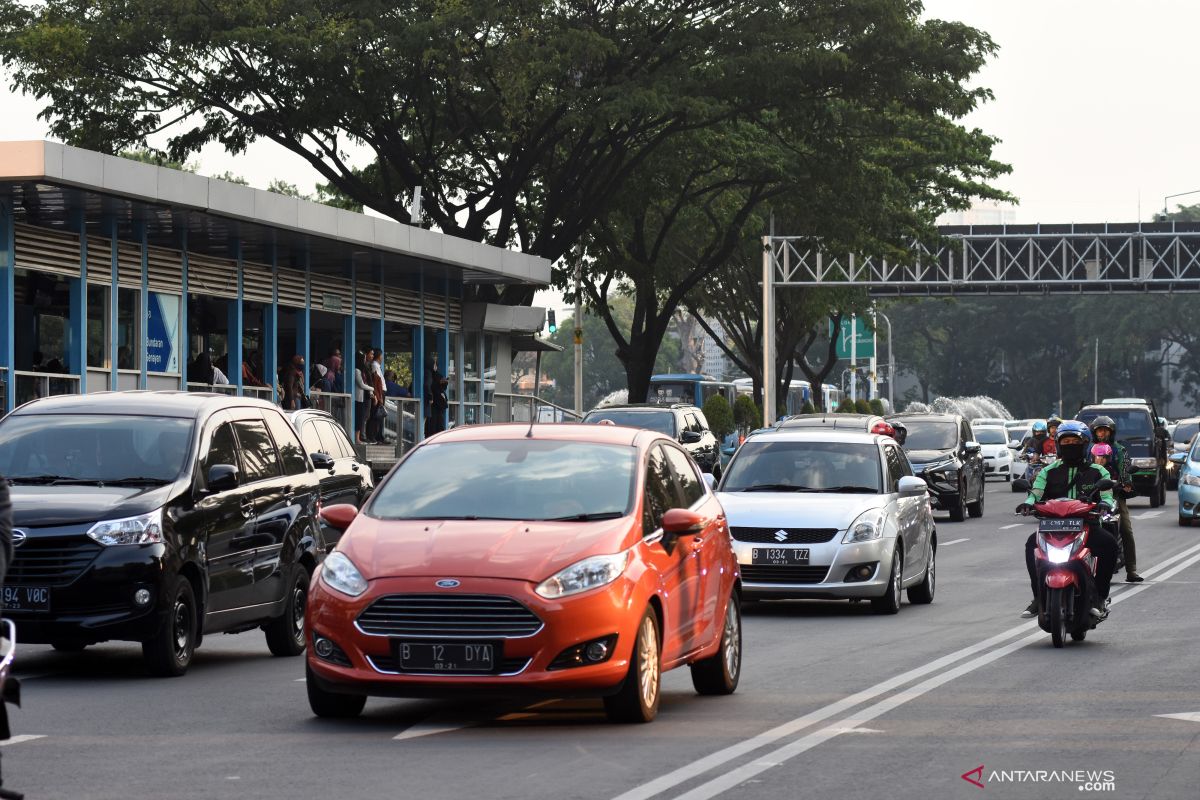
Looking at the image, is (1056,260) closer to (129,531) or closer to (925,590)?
(925,590)

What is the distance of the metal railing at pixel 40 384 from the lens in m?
25.2

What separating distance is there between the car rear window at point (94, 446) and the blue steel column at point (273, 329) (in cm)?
1849

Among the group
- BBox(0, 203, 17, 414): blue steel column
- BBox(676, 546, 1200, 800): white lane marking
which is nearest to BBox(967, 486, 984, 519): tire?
BBox(0, 203, 17, 414): blue steel column

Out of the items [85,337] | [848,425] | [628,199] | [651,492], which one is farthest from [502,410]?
[651,492]

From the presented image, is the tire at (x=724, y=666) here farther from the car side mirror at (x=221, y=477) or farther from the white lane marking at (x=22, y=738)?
the white lane marking at (x=22, y=738)

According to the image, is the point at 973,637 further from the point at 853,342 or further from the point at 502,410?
the point at 853,342

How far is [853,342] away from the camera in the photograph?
84625 millimetres

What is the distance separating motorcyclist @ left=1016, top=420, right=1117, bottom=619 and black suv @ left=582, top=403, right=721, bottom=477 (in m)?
16.9

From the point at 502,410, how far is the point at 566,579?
3453 cm

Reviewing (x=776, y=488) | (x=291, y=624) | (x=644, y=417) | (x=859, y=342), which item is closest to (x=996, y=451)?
(x=644, y=417)

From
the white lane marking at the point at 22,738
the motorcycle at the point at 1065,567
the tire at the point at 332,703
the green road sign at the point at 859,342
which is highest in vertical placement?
the green road sign at the point at 859,342

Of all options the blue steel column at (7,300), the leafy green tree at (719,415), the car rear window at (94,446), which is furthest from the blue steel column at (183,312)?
the leafy green tree at (719,415)

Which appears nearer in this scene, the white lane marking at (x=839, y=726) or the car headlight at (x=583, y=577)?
the white lane marking at (x=839, y=726)

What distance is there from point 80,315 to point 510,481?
17.3 meters
